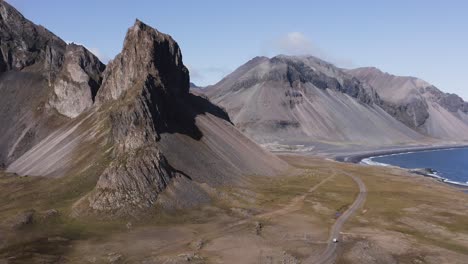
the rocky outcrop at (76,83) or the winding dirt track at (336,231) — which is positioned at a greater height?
the rocky outcrop at (76,83)

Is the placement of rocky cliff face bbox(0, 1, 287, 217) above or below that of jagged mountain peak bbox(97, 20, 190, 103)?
below

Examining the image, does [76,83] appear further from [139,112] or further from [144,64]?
[139,112]

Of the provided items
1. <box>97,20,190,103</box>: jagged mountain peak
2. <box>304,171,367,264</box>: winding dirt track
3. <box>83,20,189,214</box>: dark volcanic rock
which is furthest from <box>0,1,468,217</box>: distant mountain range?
<box>304,171,367,264</box>: winding dirt track

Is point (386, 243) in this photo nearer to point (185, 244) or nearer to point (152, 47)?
point (185, 244)

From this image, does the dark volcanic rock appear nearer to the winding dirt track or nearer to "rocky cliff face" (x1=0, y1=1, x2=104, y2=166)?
"rocky cliff face" (x1=0, y1=1, x2=104, y2=166)

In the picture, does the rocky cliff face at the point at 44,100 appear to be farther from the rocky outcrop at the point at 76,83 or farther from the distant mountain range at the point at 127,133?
the distant mountain range at the point at 127,133

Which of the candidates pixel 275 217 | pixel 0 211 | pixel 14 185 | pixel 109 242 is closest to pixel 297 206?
pixel 275 217

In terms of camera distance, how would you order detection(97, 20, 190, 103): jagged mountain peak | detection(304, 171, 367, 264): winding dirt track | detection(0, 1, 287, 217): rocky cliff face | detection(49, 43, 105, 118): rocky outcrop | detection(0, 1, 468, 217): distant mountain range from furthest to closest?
detection(49, 43, 105, 118): rocky outcrop
detection(97, 20, 190, 103): jagged mountain peak
detection(0, 1, 287, 217): rocky cliff face
detection(0, 1, 468, 217): distant mountain range
detection(304, 171, 367, 264): winding dirt track

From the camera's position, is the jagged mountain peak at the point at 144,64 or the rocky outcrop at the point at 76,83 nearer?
the jagged mountain peak at the point at 144,64

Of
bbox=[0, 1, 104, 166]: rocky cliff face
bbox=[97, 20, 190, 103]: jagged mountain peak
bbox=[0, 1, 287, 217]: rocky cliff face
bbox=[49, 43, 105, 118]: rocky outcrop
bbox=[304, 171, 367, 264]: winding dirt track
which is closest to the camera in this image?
bbox=[304, 171, 367, 264]: winding dirt track

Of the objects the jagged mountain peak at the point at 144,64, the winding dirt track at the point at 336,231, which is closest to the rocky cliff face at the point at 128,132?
the jagged mountain peak at the point at 144,64

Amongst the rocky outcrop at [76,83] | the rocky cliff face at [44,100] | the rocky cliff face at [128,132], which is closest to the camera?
the rocky cliff face at [128,132]
